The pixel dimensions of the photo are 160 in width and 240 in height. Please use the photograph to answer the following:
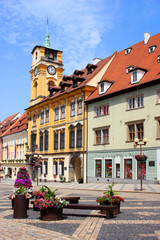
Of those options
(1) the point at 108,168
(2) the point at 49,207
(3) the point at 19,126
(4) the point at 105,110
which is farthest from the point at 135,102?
(3) the point at 19,126

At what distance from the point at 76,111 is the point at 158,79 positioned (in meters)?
14.3

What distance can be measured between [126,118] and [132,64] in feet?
25.7

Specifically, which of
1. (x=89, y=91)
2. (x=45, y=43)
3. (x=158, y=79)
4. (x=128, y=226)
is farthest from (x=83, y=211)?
(x=45, y=43)

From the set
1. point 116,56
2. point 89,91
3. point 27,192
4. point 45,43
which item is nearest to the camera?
point 27,192

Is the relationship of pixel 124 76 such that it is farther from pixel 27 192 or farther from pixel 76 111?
pixel 27 192

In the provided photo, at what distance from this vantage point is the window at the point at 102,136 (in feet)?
115

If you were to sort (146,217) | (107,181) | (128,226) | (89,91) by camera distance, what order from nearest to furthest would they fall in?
(128,226) < (146,217) < (107,181) < (89,91)

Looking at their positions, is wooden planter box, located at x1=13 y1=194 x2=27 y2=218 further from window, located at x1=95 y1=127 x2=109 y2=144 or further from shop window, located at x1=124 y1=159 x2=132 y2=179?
window, located at x1=95 y1=127 x2=109 y2=144

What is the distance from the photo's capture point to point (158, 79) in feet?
93.8

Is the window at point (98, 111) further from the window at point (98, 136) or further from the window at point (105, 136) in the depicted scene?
the window at point (105, 136)

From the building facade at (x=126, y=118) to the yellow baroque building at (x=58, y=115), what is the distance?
180 centimetres

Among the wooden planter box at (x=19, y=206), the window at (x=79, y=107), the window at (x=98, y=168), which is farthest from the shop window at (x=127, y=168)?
the wooden planter box at (x=19, y=206)

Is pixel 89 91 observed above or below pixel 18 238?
above

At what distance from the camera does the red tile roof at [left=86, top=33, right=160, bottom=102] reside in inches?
1227
